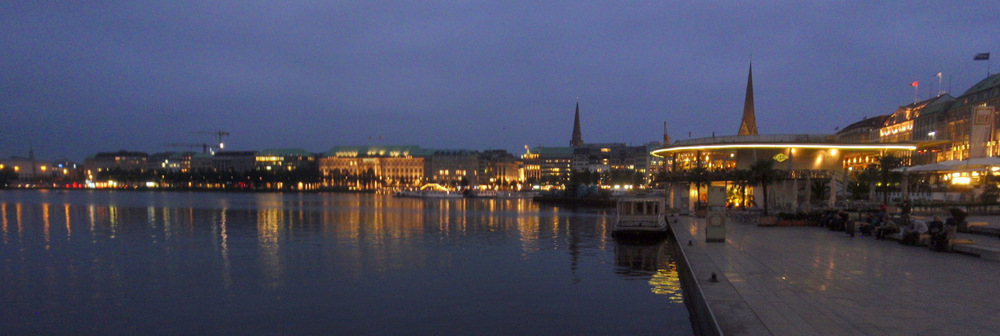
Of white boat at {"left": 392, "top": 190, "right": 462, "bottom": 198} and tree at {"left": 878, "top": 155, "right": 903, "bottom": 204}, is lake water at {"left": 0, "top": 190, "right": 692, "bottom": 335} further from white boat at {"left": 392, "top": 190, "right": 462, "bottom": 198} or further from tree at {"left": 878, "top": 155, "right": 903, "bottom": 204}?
white boat at {"left": 392, "top": 190, "right": 462, "bottom": 198}

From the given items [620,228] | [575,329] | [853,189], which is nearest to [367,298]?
[575,329]

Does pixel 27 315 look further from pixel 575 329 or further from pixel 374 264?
pixel 575 329

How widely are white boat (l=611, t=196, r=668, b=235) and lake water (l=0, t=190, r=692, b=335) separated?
1299 mm

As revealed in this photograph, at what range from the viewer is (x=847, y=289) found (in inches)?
521

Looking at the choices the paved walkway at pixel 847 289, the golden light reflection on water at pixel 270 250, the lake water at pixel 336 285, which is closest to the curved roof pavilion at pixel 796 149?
the lake water at pixel 336 285

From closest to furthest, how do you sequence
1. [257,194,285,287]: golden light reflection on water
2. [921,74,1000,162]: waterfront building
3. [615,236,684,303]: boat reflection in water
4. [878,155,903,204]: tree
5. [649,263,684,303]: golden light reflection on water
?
[649,263,684,303]: golden light reflection on water → [615,236,684,303]: boat reflection in water → [257,194,285,287]: golden light reflection on water → [878,155,903,204]: tree → [921,74,1000,162]: waterfront building

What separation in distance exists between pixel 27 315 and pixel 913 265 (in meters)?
22.1

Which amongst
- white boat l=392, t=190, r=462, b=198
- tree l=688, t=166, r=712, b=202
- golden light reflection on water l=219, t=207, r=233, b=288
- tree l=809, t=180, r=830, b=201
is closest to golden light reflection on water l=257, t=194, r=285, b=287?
golden light reflection on water l=219, t=207, r=233, b=288

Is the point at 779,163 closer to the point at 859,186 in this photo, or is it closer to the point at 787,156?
the point at 787,156

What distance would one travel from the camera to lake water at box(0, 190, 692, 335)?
50.7 ft

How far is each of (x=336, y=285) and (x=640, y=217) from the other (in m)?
18.2

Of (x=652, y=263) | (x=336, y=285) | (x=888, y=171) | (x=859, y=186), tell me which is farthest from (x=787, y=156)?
(x=336, y=285)

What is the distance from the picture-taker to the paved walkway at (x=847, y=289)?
A: 1005 centimetres

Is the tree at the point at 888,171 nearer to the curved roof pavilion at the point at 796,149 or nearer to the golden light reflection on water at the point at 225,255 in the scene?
the curved roof pavilion at the point at 796,149
